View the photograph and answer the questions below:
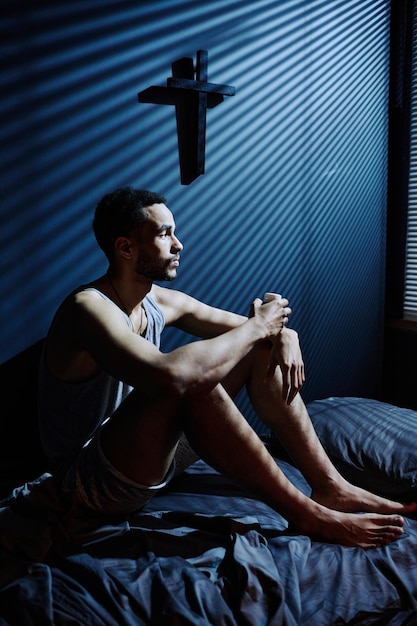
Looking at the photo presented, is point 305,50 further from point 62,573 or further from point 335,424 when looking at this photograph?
point 62,573

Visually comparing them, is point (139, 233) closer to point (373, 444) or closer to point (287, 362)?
point (287, 362)

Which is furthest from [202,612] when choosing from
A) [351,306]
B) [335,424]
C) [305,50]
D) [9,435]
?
[305,50]

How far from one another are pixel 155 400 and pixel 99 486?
0.23 m

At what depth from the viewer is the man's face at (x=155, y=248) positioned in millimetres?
1563

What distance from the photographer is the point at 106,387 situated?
1.52 metres

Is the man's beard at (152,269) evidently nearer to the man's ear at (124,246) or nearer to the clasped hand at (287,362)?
the man's ear at (124,246)

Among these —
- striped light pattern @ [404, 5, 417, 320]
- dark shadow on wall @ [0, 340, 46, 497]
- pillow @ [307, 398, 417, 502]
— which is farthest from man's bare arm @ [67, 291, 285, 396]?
striped light pattern @ [404, 5, 417, 320]

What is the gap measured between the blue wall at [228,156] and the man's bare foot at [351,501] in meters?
0.74

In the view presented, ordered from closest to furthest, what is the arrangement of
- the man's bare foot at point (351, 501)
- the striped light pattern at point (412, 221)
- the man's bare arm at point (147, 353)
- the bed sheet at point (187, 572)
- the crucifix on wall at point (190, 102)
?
the bed sheet at point (187, 572) < the man's bare arm at point (147, 353) < the man's bare foot at point (351, 501) < the crucifix on wall at point (190, 102) < the striped light pattern at point (412, 221)

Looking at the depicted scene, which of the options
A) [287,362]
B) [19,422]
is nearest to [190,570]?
[287,362]

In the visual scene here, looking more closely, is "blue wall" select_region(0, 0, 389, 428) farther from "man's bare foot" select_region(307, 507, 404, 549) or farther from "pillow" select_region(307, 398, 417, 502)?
"man's bare foot" select_region(307, 507, 404, 549)

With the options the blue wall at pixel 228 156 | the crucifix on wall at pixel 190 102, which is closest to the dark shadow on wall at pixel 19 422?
the blue wall at pixel 228 156

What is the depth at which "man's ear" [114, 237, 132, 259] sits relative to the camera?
61.5 inches

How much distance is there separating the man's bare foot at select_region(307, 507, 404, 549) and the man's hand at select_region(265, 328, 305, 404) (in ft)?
0.99
